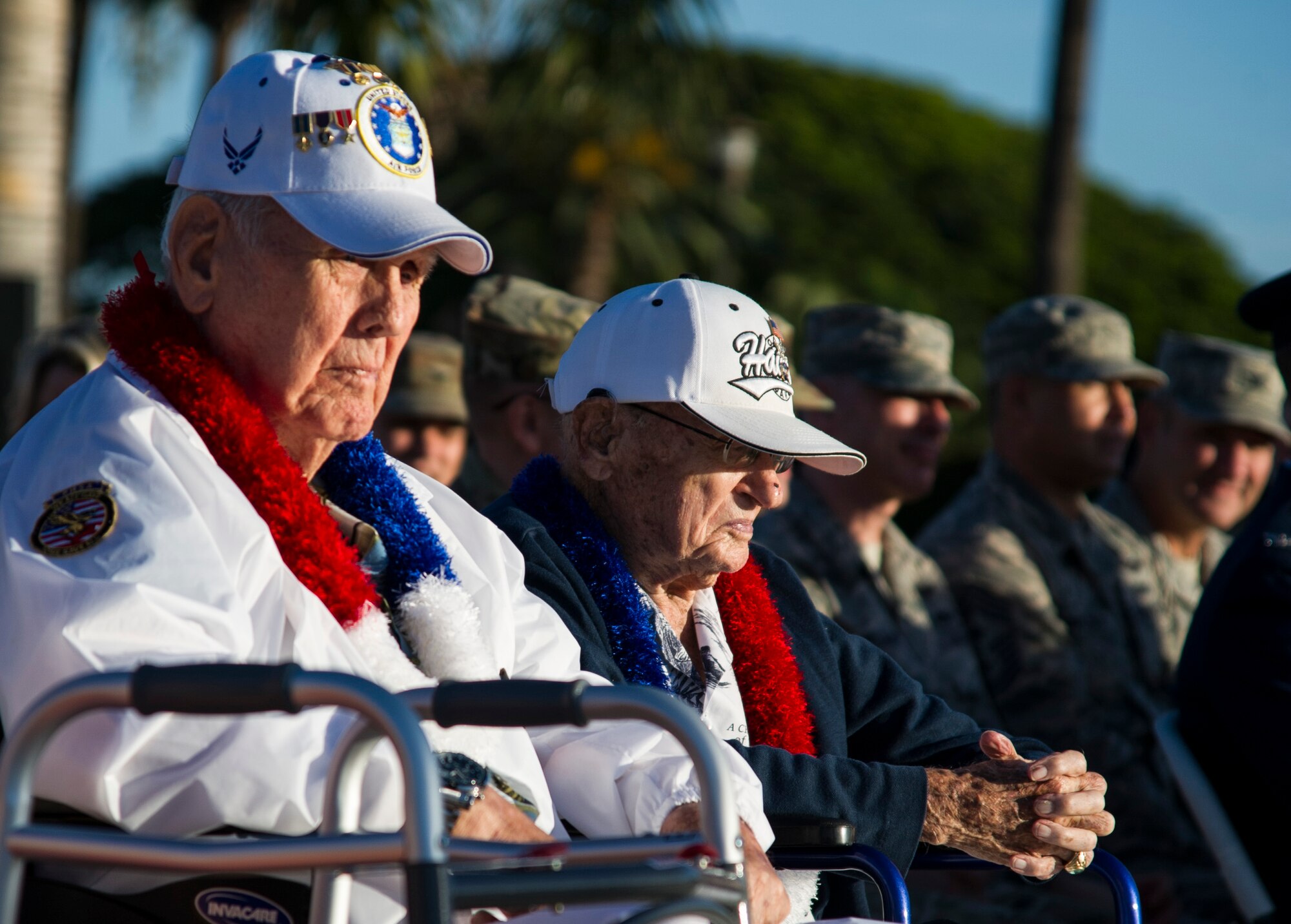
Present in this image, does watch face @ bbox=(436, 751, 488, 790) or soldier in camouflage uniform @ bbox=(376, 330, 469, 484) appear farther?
soldier in camouflage uniform @ bbox=(376, 330, 469, 484)

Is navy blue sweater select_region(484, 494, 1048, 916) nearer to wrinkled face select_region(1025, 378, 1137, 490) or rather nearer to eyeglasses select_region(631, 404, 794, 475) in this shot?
eyeglasses select_region(631, 404, 794, 475)

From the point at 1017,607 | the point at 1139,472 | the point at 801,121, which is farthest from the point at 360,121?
the point at 801,121

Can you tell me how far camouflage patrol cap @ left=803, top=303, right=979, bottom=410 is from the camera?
17.4ft

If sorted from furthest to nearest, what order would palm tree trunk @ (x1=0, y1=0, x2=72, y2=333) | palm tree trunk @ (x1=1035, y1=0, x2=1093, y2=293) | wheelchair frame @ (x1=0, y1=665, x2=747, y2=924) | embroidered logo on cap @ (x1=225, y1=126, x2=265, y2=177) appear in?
palm tree trunk @ (x1=1035, y1=0, x2=1093, y2=293), palm tree trunk @ (x1=0, y1=0, x2=72, y2=333), embroidered logo on cap @ (x1=225, y1=126, x2=265, y2=177), wheelchair frame @ (x1=0, y1=665, x2=747, y2=924)

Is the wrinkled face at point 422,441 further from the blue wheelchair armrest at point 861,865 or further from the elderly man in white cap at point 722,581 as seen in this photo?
the blue wheelchair armrest at point 861,865

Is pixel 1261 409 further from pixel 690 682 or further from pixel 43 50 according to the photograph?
pixel 43 50

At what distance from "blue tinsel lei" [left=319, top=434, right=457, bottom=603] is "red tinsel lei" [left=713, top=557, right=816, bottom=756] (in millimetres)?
853

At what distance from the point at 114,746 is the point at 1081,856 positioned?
185 centimetres

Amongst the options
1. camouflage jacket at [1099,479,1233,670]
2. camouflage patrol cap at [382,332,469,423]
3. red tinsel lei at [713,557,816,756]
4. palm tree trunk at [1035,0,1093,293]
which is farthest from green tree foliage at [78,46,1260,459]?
camouflage jacket at [1099,479,1233,670]

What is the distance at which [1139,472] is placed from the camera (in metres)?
6.33

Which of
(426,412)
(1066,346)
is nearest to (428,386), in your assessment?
(426,412)

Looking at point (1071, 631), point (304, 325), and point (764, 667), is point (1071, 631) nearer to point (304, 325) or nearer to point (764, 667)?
point (764, 667)

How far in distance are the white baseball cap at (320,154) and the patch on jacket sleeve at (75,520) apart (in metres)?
0.52

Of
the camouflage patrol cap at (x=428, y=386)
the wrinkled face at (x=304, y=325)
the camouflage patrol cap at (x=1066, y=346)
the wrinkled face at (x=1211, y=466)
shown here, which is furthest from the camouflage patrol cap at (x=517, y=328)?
the wrinkled face at (x=1211, y=466)
